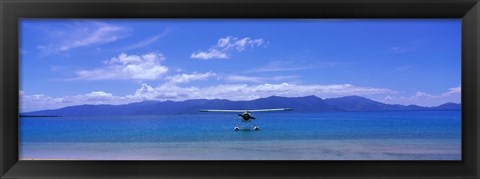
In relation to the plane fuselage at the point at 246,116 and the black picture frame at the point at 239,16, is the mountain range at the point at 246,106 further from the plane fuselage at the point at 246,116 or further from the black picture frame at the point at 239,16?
the black picture frame at the point at 239,16

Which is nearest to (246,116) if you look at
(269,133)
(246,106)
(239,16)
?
(246,106)

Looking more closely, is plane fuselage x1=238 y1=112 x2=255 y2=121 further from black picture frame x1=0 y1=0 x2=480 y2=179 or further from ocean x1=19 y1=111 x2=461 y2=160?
black picture frame x1=0 y1=0 x2=480 y2=179

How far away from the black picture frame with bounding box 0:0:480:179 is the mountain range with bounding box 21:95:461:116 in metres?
0.98

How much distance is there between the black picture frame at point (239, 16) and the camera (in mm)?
1209

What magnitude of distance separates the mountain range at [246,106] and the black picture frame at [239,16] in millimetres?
978

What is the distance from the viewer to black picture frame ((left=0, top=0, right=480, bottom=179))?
3.97ft

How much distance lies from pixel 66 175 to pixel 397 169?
1014 millimetres

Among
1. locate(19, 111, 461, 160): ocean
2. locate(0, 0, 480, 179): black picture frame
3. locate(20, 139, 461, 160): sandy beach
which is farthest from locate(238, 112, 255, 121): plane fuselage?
locate(0, 0, 480, 179): black picture frame

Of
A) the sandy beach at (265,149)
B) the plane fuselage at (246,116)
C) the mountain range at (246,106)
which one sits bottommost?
the sandy beach at (265,149)

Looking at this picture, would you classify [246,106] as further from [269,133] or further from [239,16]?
[239,16]

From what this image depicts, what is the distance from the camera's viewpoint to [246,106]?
2594mm

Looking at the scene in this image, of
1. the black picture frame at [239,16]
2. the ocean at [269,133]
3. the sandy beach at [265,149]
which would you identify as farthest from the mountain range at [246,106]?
the black picture frame at [239,16]

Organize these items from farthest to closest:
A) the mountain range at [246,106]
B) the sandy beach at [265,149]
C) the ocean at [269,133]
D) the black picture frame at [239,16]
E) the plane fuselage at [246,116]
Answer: the plane fuselage at [246,116] < the mountain range at [246,106] < the ocean at [269,133] < the sandy beach at [265,149] < the black picture frame at [239,16]

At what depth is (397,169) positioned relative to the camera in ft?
4.12
